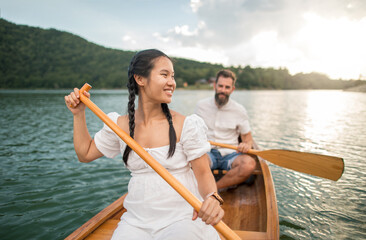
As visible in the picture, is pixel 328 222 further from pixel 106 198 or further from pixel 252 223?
pixel 106 198

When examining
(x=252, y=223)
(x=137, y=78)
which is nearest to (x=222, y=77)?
(x=252, y=223)

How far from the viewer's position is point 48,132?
37.1 ft

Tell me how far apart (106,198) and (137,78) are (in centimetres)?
381

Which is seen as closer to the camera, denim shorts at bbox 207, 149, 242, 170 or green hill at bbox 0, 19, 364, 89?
denim shorts at bbox 207, 149, 242, 170

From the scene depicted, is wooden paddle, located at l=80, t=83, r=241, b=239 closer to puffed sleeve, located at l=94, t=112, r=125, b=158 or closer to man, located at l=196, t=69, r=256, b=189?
puffed sleeve, located at l=94, t=112, r=125, b=158

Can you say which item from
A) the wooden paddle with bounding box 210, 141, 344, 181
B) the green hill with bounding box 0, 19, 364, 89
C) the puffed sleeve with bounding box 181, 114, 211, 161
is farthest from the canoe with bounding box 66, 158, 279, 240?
the green hill with bounding box 0, 19, 364, 89

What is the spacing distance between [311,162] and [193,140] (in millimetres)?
2104

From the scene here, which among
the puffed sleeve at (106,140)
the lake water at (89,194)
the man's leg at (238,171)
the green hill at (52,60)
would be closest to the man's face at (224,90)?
the man's leg at (238,171)

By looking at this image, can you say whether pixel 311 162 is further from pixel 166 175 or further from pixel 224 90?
pixel 166 175

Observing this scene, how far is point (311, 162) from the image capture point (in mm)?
3014

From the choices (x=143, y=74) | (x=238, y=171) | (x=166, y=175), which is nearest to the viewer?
(x=166, y=175)

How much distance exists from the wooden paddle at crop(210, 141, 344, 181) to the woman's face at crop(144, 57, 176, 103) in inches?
87.9

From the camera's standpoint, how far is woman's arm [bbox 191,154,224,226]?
53.8 inches

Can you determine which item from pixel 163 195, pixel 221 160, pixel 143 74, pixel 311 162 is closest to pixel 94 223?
pixel 163 195
